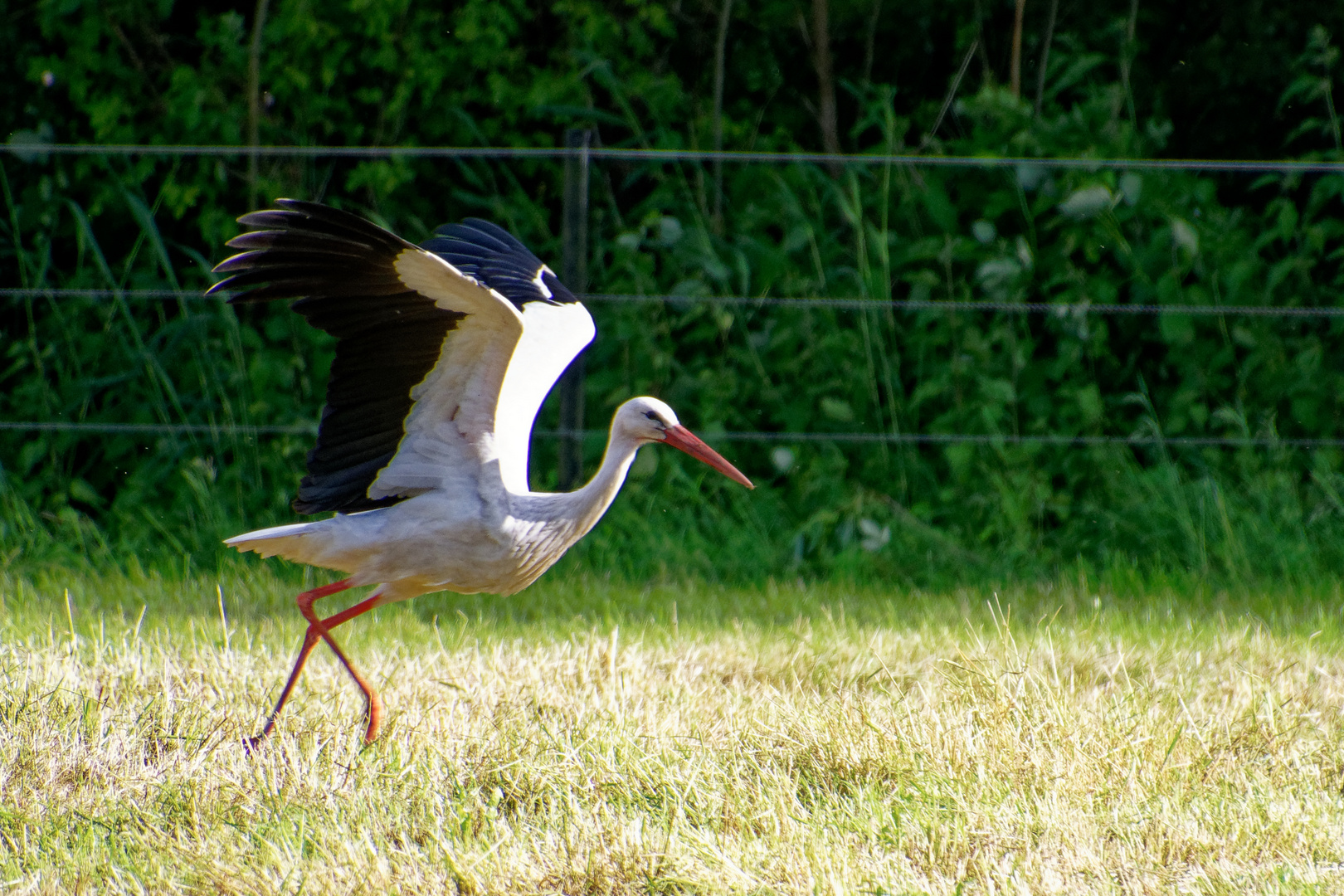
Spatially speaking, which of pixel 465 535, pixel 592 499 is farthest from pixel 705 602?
pixel 465 535

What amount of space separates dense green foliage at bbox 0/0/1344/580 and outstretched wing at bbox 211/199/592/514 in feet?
6.28

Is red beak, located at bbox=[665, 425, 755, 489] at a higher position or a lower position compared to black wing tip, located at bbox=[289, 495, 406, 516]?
higher

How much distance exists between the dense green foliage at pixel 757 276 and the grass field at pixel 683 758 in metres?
1.32

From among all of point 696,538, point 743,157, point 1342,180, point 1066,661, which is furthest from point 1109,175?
point 1066,661

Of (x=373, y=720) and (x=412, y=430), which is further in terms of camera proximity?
(x=412, y=430)

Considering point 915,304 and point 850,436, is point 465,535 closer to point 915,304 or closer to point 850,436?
point 850,436

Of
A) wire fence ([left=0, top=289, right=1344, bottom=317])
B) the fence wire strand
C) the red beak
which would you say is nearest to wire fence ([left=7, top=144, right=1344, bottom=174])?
wire fence ([left=0, top=289, right=1344, bottom=317])

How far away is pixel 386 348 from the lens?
363 centimetres

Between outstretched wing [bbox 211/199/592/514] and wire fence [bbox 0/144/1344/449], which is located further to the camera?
wire fence [bbox 0/144/1344/449]

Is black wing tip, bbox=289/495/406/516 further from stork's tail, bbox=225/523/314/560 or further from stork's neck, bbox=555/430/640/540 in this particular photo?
stork's neck, bbox=555/430/640/540

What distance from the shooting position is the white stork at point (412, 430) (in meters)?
3.37

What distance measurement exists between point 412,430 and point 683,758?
116 cm

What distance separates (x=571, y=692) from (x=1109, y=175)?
3553mm

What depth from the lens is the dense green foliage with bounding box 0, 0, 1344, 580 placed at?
5879 millimetres
